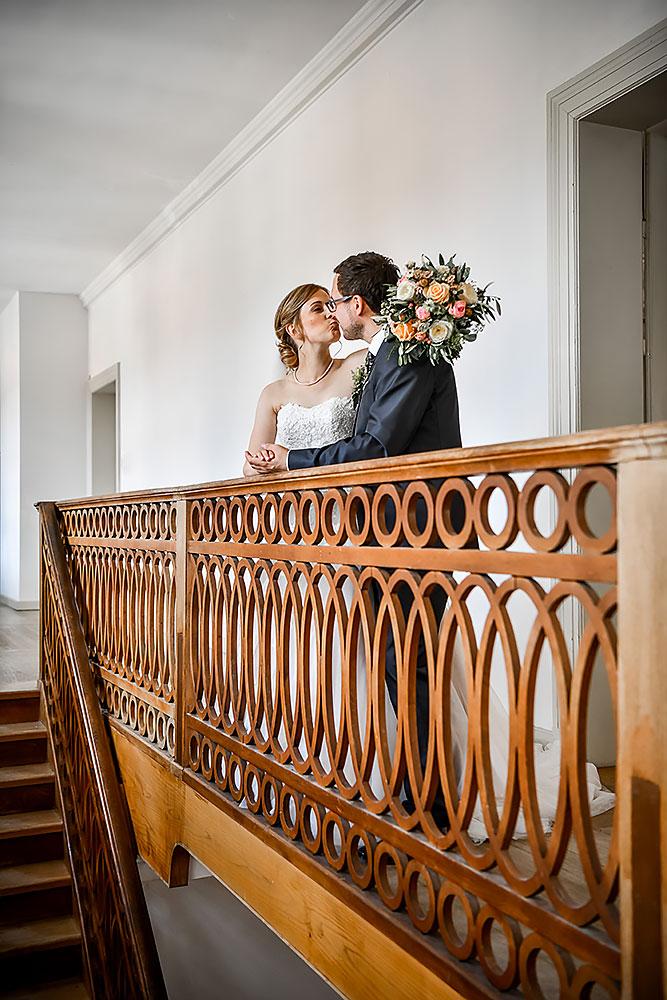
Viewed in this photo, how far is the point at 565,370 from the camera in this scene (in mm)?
3586

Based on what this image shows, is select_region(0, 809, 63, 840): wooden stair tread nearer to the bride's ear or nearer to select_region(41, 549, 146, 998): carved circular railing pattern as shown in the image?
select_region(41, 549, 146, 998): carved circular railing pattern

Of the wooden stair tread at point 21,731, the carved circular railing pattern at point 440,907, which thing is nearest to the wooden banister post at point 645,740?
the carved circular railing pattern at point 440,907

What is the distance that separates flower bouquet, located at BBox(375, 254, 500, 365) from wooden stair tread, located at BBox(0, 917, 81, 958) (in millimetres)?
3801

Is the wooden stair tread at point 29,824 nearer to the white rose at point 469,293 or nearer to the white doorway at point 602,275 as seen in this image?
the white doorway at point 602,275

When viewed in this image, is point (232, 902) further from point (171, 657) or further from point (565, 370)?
point (565, 370)

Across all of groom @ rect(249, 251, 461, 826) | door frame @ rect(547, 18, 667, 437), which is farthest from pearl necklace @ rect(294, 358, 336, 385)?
groom @ rect(249, 251, 461, 826)

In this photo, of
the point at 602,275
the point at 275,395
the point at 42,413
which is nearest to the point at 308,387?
the point at 275,395

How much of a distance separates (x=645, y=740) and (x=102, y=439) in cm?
1008

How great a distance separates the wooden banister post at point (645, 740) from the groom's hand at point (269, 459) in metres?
1.63

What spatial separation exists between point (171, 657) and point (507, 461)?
7.49ft

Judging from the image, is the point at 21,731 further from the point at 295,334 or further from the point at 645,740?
the point at 645,740

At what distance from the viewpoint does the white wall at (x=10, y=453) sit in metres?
10.9

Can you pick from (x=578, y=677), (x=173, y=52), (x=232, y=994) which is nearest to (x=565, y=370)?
(x=578, y=677)

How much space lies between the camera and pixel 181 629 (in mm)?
3578
